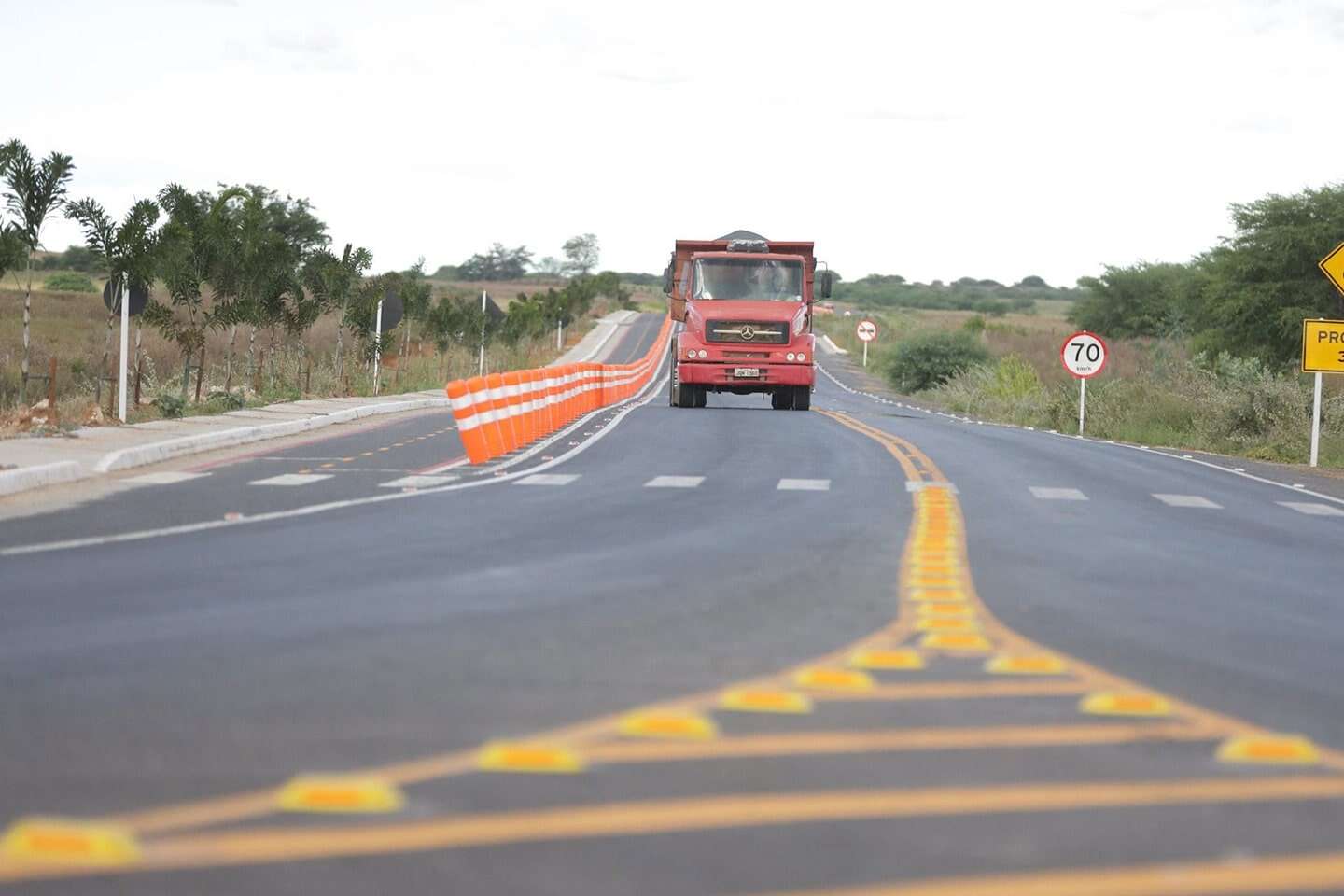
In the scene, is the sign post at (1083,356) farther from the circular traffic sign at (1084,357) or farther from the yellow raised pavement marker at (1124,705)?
the yellow raised pavement marker at (1124,705)

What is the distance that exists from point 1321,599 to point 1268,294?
158ft

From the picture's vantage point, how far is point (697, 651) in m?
8.05

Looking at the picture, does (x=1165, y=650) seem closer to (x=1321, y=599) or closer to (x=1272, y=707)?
(x=1272, y=707)

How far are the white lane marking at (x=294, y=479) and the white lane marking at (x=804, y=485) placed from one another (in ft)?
15.2

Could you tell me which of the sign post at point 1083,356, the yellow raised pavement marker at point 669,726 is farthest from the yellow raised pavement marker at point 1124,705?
the sign post at point 1083,356

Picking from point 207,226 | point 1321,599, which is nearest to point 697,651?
point 1321,599

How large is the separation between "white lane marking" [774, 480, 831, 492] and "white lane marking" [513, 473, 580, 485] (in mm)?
2170

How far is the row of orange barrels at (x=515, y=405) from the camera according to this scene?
68.7 ft

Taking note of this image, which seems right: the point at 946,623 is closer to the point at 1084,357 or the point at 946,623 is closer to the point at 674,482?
the point at 674,482

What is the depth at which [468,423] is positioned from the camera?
20859mm

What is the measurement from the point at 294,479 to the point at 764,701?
1191 centimetres

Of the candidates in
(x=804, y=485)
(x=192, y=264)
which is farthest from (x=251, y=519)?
(x=192, y=264)

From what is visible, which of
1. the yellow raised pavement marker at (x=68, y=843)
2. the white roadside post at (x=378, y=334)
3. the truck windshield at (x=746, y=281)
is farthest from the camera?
the white roadside post at (x=378, y=334)

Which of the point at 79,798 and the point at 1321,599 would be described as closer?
the point at 79,798
